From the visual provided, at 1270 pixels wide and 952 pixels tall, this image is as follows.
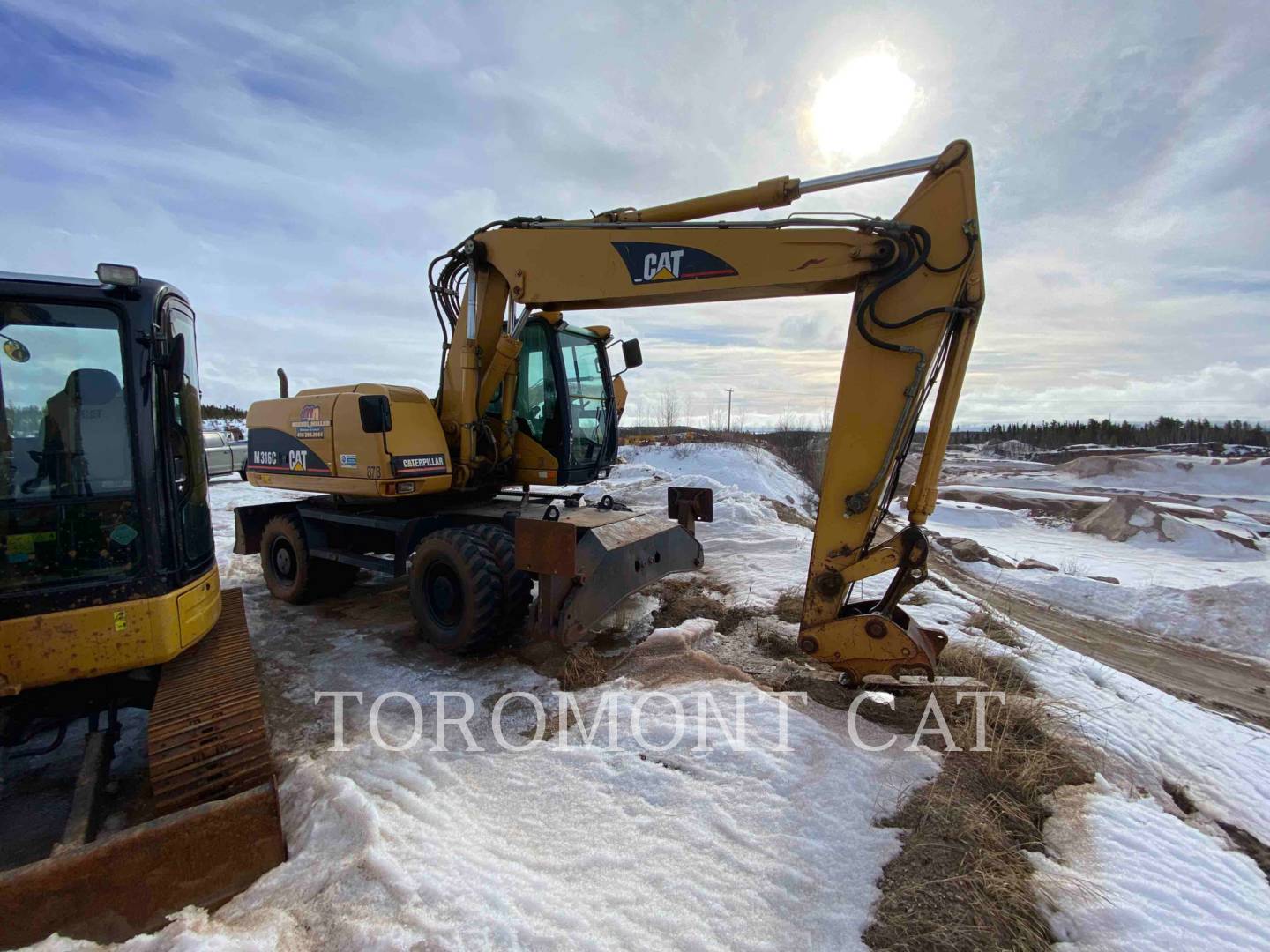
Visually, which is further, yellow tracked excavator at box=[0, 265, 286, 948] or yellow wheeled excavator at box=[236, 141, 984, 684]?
yellow wheeled excavator at box=[236, 141, 984, 684]

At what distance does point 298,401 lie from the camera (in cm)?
611

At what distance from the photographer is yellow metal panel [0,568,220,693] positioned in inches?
107

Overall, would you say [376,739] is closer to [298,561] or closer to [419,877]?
[419,877]

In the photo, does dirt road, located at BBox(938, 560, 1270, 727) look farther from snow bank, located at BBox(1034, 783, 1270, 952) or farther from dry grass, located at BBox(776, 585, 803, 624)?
snow bank, located at BBox(1034, 783, 1270, 952)

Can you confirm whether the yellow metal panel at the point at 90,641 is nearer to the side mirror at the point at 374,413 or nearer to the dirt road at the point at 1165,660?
the side mirror at the point at 374,413

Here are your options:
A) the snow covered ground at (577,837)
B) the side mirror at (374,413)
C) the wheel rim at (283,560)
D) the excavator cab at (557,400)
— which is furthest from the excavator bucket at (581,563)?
the wheel rim at (283,560)

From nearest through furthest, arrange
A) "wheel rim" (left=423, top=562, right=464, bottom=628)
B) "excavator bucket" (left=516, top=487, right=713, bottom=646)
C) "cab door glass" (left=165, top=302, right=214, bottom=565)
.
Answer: "cab door glass" (left=165, top=302, right=214, bottom=565), "excavator bucket" (left=516, top=487, right=713, bottom=646), "wheel rim" (left=423, top=562, right=464, bottom=628)

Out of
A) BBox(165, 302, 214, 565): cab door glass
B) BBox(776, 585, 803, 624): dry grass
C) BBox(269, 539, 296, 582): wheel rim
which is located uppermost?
BBox(165, 302, 214, 565): cab door glass

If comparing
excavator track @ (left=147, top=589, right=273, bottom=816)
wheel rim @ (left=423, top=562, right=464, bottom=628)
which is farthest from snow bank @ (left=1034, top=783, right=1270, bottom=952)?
wheel rim @ (left=423, top=562, right=464, bottom=628)

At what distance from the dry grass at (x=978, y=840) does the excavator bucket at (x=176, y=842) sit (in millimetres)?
2391

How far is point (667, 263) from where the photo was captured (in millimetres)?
4250

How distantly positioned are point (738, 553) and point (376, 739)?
5.59 meters

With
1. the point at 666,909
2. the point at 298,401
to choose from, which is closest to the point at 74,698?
the point at 666,909

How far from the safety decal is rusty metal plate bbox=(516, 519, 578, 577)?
1.86 metres
